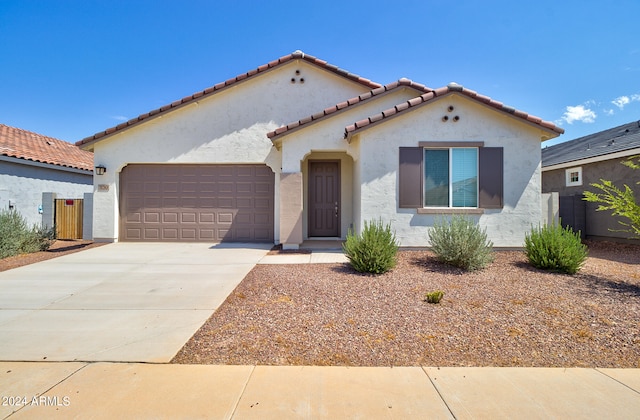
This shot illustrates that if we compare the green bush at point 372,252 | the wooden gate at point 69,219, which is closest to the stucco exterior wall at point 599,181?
the green bush at point 372,252

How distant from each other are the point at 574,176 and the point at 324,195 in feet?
35.6

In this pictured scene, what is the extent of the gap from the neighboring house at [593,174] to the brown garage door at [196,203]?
11.9 metres

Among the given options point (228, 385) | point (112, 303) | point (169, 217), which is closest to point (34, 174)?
point (169, 217)

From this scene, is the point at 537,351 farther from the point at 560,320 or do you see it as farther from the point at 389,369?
the point at 389,369

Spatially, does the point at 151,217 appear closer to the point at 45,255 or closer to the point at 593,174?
the point at 45,255

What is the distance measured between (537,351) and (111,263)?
8.43 meters

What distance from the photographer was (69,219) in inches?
493

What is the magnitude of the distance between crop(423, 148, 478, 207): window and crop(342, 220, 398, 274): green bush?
2.58 m

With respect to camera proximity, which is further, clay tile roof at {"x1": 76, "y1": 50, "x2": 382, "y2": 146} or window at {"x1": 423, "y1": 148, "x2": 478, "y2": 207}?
clay tile roof at {"x1": 76, "y1": 50, "x2": 382, "y2": 146}

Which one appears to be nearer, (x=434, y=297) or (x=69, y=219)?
(x=434, y=297)

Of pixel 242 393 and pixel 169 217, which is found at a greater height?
pixel 169 217

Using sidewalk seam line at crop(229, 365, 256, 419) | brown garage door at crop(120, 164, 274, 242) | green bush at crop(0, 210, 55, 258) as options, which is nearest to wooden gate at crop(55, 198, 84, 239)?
green bush at crop(0, 210, 55, 258)

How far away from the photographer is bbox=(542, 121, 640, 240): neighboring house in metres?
11.1

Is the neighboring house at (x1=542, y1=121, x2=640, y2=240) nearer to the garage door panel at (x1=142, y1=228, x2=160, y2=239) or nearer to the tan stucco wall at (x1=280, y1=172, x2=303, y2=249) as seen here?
the tan stucco wall at (x1=280, y1=172, x2=303, y2=249)
